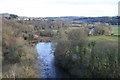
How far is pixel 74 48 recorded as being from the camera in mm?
21906

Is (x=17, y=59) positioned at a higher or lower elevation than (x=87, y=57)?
lower

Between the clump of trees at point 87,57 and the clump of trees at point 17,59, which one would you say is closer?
the clump of trees at point 17,59

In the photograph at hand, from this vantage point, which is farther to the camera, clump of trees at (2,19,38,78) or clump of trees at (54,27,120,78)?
clump of trees at (54,27,120,78)

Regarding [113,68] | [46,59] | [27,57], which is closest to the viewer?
[113,68]

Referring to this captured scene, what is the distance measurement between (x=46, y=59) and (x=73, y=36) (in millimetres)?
5138

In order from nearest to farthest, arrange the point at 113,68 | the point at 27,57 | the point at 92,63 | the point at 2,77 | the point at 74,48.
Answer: the point at 2,77 → the point at 113,68 → the point at 92,63 → the point at 27,57 → the point at 74,48

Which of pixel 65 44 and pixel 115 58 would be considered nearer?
pixel 115 58

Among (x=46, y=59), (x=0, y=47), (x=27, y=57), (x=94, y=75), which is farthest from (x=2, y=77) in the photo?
(x=46, y=59)

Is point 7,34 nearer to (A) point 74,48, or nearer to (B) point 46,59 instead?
(B) point 46,59

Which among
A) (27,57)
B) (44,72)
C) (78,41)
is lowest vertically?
(44,72)

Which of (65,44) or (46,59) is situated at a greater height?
(65,44)

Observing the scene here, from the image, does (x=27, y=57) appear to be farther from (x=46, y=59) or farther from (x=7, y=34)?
(x=7, y=34)

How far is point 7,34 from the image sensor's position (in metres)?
28.4

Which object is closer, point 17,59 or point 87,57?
point 87,57
